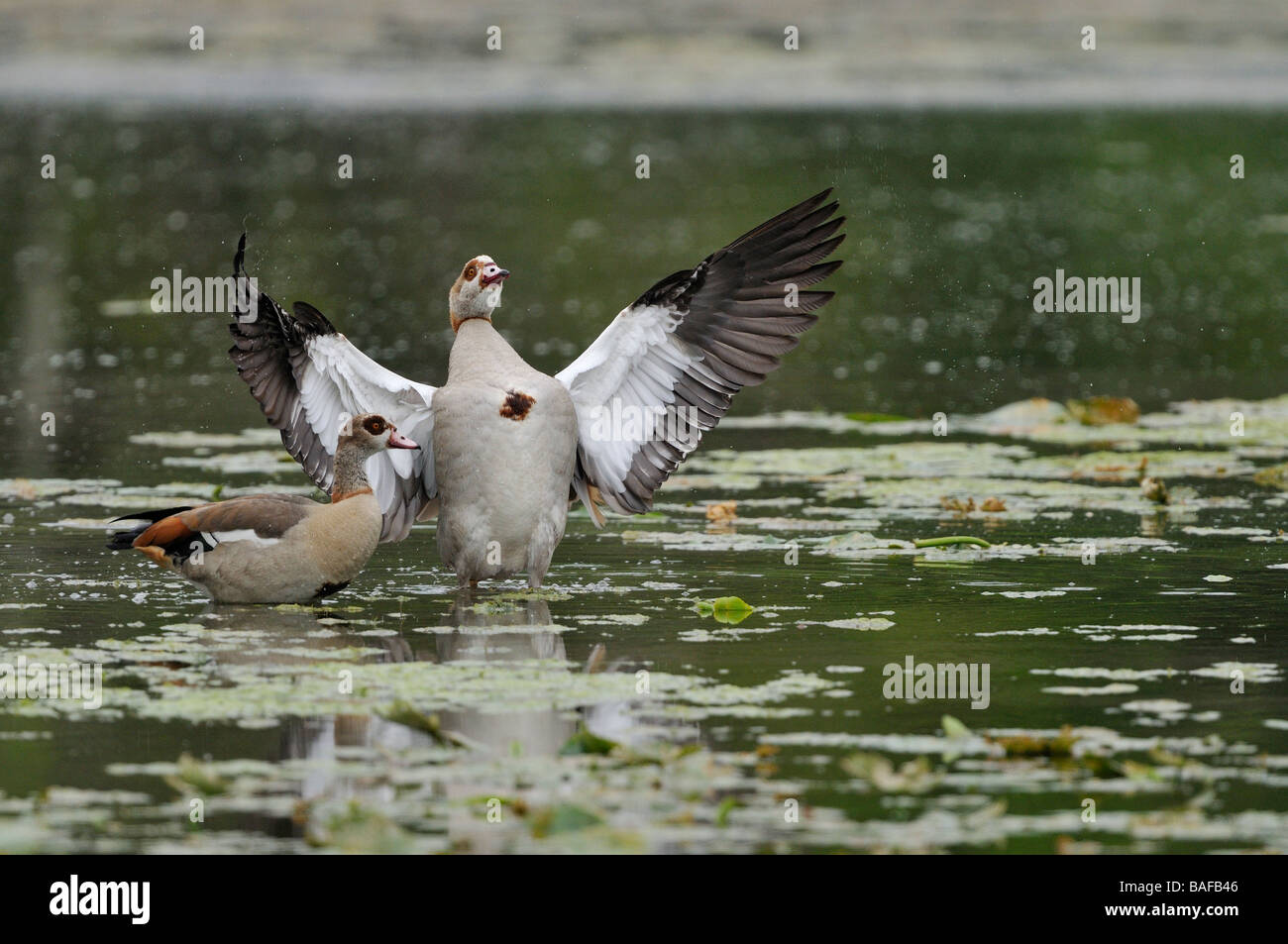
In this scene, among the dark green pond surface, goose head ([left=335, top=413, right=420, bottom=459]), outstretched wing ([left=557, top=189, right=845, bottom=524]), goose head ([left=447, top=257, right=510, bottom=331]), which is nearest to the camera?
the dark green pond surface

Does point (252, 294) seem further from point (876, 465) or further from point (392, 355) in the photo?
point (392, 355)

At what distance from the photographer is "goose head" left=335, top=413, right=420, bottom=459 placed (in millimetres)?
10203

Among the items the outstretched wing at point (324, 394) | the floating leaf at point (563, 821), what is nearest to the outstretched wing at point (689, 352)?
the outstretched wing at point (324, 394)

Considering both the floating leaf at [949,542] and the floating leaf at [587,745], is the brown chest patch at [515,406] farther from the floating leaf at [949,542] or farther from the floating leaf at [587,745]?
the floating leaf at [587,745]

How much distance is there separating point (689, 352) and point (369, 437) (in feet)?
5.91

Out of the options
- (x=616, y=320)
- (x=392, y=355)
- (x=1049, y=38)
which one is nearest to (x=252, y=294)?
(x=616, y=320)

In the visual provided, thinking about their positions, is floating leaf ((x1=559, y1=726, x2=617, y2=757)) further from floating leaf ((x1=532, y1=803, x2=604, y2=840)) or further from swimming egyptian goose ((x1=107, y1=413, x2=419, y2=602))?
swimming egyptian goose ((x1=107, y1=413, x2=419, y2=602))

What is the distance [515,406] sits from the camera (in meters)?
10.5

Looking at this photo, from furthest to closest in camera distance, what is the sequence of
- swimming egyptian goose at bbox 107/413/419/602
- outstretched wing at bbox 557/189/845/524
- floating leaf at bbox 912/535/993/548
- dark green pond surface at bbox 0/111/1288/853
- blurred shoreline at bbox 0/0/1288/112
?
blurred shoreline at bbox 0/0/1288/112 → floating leaf at bbox 912/535/993/548 → outstretched wing at bbox 557/189/845/524 → swimming egyptian goose at bbox 107/413/419/602 → dark green pond surface at bbox 0/111/1288/853

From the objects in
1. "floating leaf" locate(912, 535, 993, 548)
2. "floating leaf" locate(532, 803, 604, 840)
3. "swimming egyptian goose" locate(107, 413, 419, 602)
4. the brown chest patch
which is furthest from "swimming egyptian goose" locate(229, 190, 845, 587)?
"floating leaf" locate(532, 803, 604, 840)

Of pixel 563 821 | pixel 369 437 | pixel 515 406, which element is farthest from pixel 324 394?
pixel 563 821

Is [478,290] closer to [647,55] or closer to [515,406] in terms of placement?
[515,406]

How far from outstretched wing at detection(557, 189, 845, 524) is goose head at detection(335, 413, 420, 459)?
3.31 ft

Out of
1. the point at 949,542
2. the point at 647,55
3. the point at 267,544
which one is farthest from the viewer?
the point at 647,55
